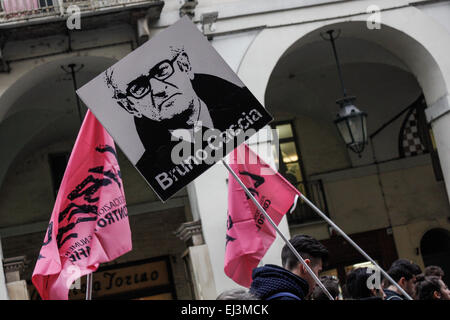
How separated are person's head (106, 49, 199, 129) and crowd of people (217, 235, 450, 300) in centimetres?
130

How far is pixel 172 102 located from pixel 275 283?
1.99 m

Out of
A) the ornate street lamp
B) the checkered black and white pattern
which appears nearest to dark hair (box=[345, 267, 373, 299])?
the ornate street lamp

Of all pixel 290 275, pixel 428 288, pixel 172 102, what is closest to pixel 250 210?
pixel 428 288

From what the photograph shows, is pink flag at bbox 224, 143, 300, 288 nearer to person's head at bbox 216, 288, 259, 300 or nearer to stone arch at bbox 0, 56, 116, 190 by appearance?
stone arch at bbox 0, 56, 116, 190

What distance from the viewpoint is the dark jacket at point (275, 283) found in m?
3.60

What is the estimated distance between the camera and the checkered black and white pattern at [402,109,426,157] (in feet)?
49.2

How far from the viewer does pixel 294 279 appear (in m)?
3.78

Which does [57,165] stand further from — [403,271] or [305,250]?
[305,250]

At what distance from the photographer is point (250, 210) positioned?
7.30 meters

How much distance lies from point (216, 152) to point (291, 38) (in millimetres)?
5810

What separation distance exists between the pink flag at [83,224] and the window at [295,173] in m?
8.68
